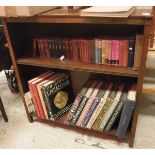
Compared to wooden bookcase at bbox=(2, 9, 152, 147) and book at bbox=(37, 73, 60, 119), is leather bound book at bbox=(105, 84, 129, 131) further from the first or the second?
book at bbox=(37, 73, 60, 119)

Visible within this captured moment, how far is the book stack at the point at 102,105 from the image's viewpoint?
1260mm

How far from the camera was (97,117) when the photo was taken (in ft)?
4.41

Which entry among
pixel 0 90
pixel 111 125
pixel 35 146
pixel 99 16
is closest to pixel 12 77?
pixel 0 90

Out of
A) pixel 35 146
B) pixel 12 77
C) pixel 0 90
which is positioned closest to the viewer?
pixel 35 146

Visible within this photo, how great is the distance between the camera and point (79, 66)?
1266mm

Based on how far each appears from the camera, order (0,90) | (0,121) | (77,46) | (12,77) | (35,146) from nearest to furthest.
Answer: (77,46) < (35,146) < (0,121) < (12,77) < (0,90)

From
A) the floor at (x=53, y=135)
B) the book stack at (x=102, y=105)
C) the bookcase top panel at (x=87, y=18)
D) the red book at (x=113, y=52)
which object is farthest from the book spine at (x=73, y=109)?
the bookcase top panel at (x=87, y=18)

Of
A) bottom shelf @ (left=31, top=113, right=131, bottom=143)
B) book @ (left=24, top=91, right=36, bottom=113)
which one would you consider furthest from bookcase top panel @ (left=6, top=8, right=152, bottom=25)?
bottom shelf @ (left=31, top=113, right=131, bottom=143)

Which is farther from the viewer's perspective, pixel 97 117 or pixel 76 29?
pixel 76 29

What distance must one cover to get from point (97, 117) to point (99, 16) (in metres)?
0.67

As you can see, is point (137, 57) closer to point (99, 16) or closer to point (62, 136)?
point (99, 16)

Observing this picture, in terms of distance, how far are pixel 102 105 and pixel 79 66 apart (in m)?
0.29

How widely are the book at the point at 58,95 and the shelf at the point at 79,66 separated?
145 millimetres
